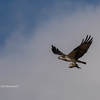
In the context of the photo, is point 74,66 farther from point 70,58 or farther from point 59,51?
point 59,51

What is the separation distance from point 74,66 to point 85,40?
2.60 meters

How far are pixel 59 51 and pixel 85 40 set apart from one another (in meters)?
6.31

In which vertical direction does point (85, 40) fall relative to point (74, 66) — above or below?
above

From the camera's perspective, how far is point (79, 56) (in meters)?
27.7

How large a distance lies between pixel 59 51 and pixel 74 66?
6.04 metres

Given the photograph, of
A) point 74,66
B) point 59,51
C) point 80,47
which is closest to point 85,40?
point 80,47

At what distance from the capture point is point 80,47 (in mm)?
27047

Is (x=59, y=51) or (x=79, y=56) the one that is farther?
(x=59, y=51)

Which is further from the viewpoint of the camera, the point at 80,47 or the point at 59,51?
the point at 59,51

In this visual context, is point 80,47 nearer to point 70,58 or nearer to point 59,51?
A: point 70,58

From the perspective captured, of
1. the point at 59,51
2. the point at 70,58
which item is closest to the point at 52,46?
Answer: the point at 59,51

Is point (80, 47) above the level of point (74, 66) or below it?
above

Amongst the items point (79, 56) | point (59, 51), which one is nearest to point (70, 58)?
point (79, 56)

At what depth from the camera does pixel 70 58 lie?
27938 millimetres
